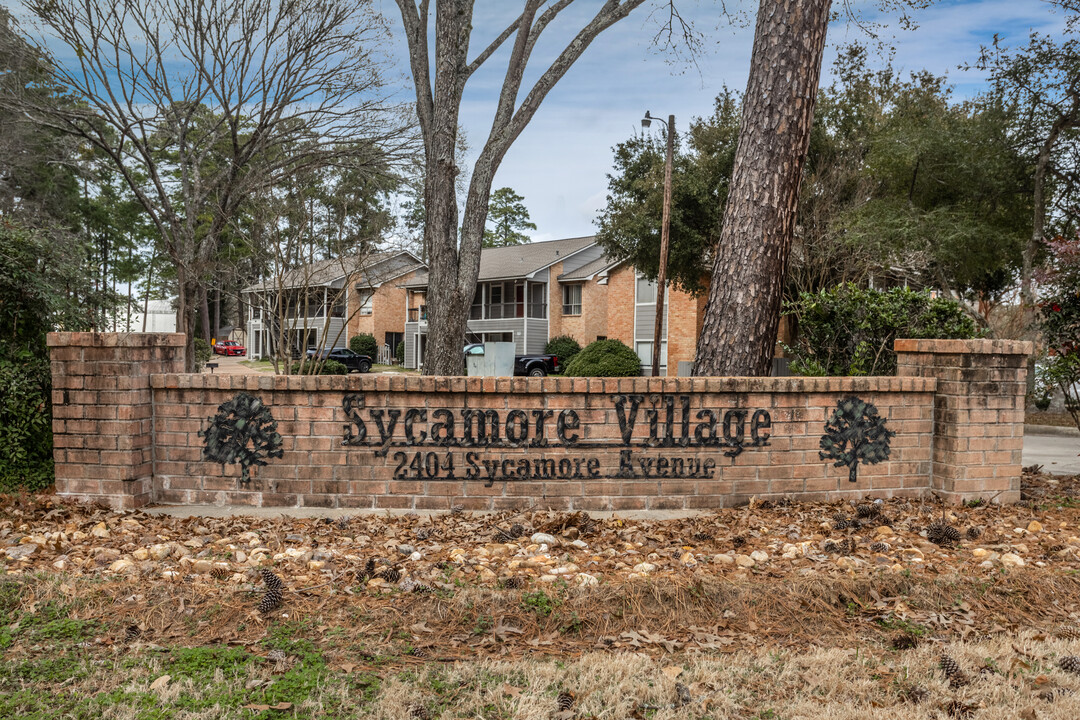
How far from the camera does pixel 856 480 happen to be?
6.00m

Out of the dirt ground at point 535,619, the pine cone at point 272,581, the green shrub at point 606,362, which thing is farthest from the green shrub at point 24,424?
the green shrub at point 606,362

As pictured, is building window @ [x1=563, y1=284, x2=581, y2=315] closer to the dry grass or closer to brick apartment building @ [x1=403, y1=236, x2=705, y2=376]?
brick apartment building @ [x1=403, y1=236, x2=705, y2=376]

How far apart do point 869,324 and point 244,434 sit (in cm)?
554

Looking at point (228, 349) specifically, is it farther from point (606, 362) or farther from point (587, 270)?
point (606, 362)

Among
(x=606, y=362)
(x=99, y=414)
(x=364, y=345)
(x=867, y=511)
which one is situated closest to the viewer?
(x=867, y=511)

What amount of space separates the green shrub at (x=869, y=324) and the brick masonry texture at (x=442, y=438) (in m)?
1.06

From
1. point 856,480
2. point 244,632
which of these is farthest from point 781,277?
point 244,632

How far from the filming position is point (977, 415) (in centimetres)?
600

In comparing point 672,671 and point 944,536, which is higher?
point 944,536

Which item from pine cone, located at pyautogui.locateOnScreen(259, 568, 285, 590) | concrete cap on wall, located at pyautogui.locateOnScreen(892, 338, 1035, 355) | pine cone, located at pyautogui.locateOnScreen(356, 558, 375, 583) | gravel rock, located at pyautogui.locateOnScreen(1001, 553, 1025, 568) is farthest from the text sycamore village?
concrete cap on wall, located at pyautogui.locateOnScreen(892, 338, 1035, 355)

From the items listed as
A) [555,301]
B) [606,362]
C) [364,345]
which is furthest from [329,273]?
[364,345]

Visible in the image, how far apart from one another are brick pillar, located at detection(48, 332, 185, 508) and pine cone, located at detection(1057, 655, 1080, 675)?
19.0 ft

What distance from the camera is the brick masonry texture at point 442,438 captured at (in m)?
5.62

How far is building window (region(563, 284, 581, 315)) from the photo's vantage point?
3956 centimetres
